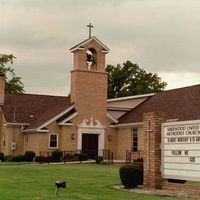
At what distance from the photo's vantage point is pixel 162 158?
19.2m

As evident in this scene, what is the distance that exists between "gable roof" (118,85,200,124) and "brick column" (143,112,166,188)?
17.6 meters

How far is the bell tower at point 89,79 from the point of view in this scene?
43844mm

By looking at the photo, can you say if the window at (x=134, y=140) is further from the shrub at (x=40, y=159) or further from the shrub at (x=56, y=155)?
the shrub at (x=40, y=159)

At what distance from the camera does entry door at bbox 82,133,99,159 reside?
44.1 meters

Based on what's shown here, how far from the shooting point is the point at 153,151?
19.4 m

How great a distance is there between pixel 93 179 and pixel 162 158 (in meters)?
4.71

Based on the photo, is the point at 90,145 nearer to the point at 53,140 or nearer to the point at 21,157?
the point at 53,140

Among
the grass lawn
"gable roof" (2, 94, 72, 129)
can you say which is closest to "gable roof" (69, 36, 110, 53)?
"gable roof" (2, 94, 72, 129)

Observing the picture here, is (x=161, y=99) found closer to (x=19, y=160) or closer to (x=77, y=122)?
(x=77, y=122)

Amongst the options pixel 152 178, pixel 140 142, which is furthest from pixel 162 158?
pixel 140 142

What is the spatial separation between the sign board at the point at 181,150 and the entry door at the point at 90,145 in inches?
990

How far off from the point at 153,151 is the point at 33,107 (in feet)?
95.8

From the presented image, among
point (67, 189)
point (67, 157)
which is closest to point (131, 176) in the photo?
point (67, 189)

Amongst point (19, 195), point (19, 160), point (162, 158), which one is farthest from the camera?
point (19, 160)
